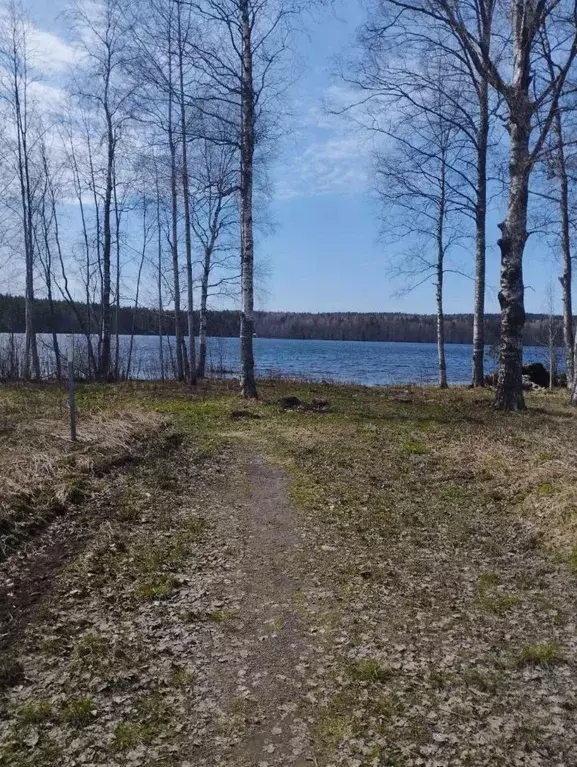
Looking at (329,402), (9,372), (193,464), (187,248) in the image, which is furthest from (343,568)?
(9,372)

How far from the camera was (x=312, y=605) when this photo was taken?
411 cm

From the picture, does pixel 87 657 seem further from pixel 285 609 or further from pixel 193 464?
pixel 193 464

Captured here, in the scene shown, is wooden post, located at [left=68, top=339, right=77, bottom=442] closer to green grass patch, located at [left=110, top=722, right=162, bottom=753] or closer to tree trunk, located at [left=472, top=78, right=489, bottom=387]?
green grass patch, located at [left=110, top=722, right=162, bottom=753]

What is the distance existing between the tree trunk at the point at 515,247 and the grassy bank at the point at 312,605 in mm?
3178

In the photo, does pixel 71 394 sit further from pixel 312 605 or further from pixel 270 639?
pixel 270 639

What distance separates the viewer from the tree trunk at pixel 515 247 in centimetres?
1079

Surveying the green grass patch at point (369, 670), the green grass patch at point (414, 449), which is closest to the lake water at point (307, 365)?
the green grass patch at point (414, 449)

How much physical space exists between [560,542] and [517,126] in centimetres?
878

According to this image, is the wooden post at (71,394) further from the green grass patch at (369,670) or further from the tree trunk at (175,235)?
the tree trunk at (175,235)

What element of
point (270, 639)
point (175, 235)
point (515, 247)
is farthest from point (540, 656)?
point (175, 235)

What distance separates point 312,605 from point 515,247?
928 cm

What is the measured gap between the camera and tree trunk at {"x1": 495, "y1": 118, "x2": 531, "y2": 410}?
10789mm

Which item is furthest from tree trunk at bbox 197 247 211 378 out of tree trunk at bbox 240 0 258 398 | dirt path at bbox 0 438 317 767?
dirt path at bbox 0 438 317 767

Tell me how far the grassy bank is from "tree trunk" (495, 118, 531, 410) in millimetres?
3178
